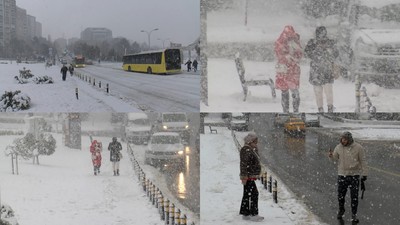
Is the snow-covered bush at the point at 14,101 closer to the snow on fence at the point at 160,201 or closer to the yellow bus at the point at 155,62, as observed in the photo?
the yellow bus at the point at 155,62

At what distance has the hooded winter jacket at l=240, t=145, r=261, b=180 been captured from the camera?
14.3ft

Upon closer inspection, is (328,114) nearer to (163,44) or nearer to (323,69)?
(323,69)

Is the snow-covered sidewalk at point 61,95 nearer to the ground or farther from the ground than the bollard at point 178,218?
farther from the ground

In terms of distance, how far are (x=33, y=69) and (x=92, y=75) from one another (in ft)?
1.52

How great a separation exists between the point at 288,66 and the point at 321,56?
257 mm

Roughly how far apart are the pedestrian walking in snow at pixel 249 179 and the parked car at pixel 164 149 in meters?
0.50

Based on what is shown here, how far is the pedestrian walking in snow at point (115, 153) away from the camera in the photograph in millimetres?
4473

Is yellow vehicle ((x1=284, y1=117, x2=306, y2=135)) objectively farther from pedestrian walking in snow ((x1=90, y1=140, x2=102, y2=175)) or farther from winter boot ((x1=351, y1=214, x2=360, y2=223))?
pedestrian walking in snow ((x1=90, y1=140, x2=102, y2=175))

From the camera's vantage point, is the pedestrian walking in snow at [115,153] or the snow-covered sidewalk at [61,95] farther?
the pedestrian walking in snow at [115,153]

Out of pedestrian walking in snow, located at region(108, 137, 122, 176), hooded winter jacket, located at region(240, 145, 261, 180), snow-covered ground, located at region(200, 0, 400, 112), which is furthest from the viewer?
pedestrian walking in snow, located at region(108, 137, 122, 176)

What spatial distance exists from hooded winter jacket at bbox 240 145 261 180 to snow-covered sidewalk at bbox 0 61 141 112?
2.96 ft

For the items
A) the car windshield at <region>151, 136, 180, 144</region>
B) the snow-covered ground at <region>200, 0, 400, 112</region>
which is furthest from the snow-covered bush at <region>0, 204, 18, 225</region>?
the snow-covered ground at <region>200, 0, 400, 112</region>

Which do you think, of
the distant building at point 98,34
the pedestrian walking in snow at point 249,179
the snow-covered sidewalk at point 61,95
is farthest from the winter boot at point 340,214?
the distant building at point 98,34

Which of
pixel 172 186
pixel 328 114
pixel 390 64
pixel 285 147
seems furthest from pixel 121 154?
pixel 390 64
